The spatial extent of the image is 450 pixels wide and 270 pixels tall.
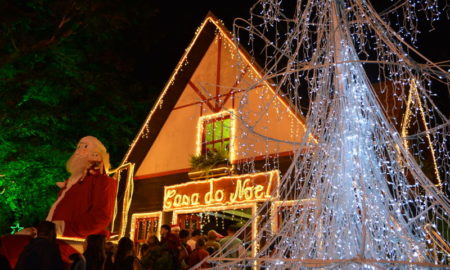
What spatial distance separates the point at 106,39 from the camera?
16.3 metres

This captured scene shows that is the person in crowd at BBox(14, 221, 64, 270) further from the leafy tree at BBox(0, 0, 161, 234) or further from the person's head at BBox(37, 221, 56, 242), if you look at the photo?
the leafy tree at BBox(0, 0, 161, 234)

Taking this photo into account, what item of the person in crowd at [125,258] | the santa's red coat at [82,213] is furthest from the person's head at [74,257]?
the person in crowd at [125,258]

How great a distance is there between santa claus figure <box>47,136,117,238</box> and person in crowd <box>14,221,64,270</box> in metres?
0.54

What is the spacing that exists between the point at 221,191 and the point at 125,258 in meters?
4.71

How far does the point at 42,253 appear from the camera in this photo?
3.86 m

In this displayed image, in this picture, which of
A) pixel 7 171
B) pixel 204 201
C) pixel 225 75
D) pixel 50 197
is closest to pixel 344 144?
pixel 204 201

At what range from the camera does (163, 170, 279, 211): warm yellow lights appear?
356 inches

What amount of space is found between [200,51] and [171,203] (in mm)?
4207

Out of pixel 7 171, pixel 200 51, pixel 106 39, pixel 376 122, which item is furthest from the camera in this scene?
pixel 106 39

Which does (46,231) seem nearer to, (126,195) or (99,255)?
(99,255)

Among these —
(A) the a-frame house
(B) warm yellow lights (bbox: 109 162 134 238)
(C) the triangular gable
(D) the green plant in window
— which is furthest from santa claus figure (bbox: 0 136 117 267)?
(B) warm yellow lights (bbox: 109 162 134 238)

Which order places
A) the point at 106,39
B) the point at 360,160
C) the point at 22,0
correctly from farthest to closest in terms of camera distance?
1. the point at 106,39
2. the point at 22,0
3. the point at 360,160

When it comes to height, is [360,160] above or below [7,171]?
below

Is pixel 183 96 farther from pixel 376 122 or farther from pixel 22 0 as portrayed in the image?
pixel 376 122
